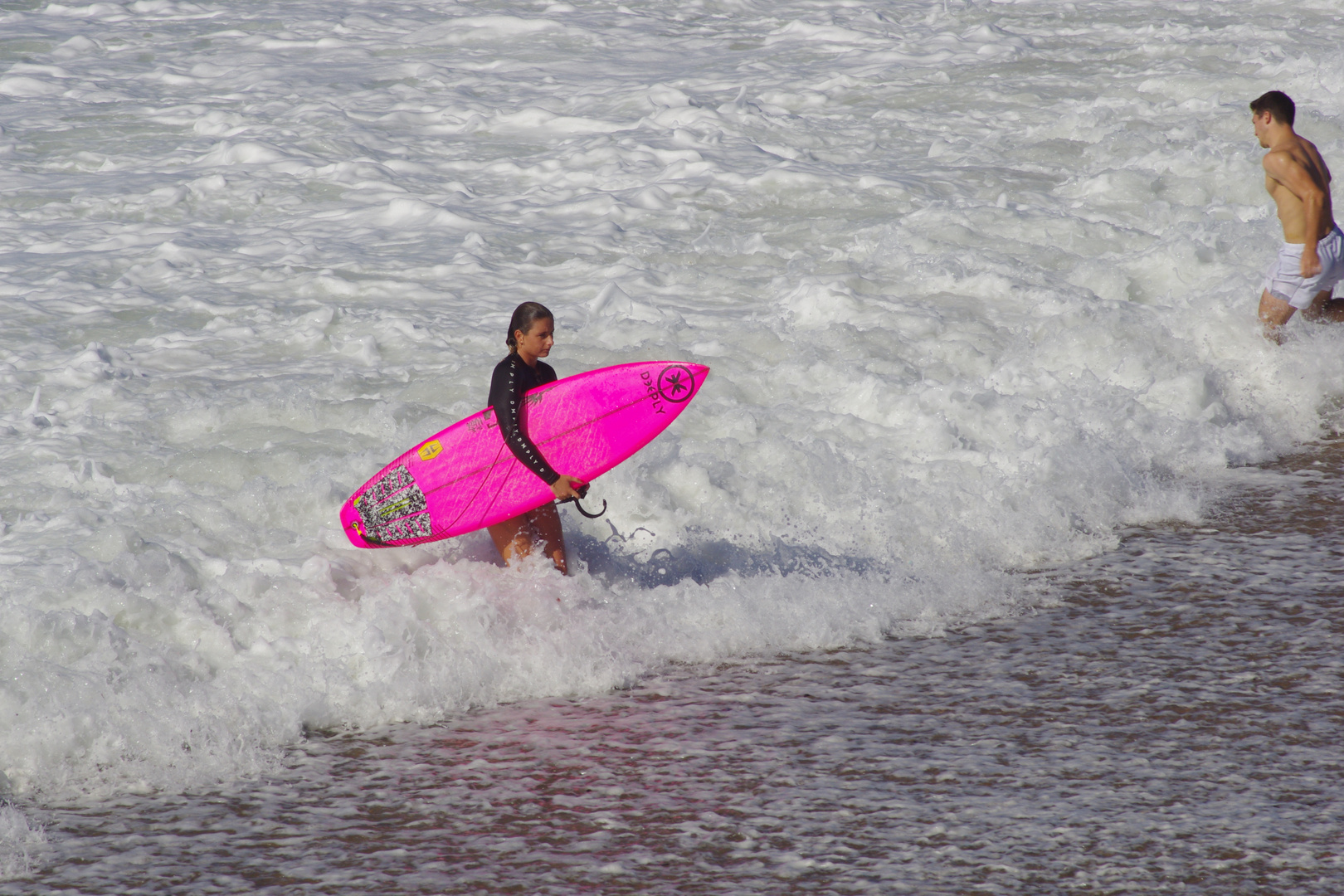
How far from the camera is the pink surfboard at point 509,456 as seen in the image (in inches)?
211

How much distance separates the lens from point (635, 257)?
1027 centimetres

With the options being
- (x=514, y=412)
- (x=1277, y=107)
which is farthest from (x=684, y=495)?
(x=1277, y=107)

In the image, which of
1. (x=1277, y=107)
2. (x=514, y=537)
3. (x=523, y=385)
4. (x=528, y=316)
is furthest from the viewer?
(x=1277, y=107)

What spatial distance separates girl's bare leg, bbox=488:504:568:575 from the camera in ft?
17.9

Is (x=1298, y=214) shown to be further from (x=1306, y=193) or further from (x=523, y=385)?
(x=523, y=385)

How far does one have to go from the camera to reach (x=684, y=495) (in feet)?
21.2

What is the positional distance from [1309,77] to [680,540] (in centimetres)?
1194

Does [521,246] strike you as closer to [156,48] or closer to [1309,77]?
[156,48]

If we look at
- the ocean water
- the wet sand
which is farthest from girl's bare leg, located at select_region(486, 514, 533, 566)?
the wet sand

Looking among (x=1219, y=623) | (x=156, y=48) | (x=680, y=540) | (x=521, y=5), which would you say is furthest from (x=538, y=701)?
(x=521, y=5)

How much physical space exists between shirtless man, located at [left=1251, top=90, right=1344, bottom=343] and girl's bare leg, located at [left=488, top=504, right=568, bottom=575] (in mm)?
4815

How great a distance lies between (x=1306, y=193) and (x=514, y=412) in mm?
5060

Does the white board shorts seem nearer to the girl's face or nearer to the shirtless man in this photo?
the shirtless man

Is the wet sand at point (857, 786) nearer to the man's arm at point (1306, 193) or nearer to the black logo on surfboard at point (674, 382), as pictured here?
the black logo on surfboard at point (674, 382)
